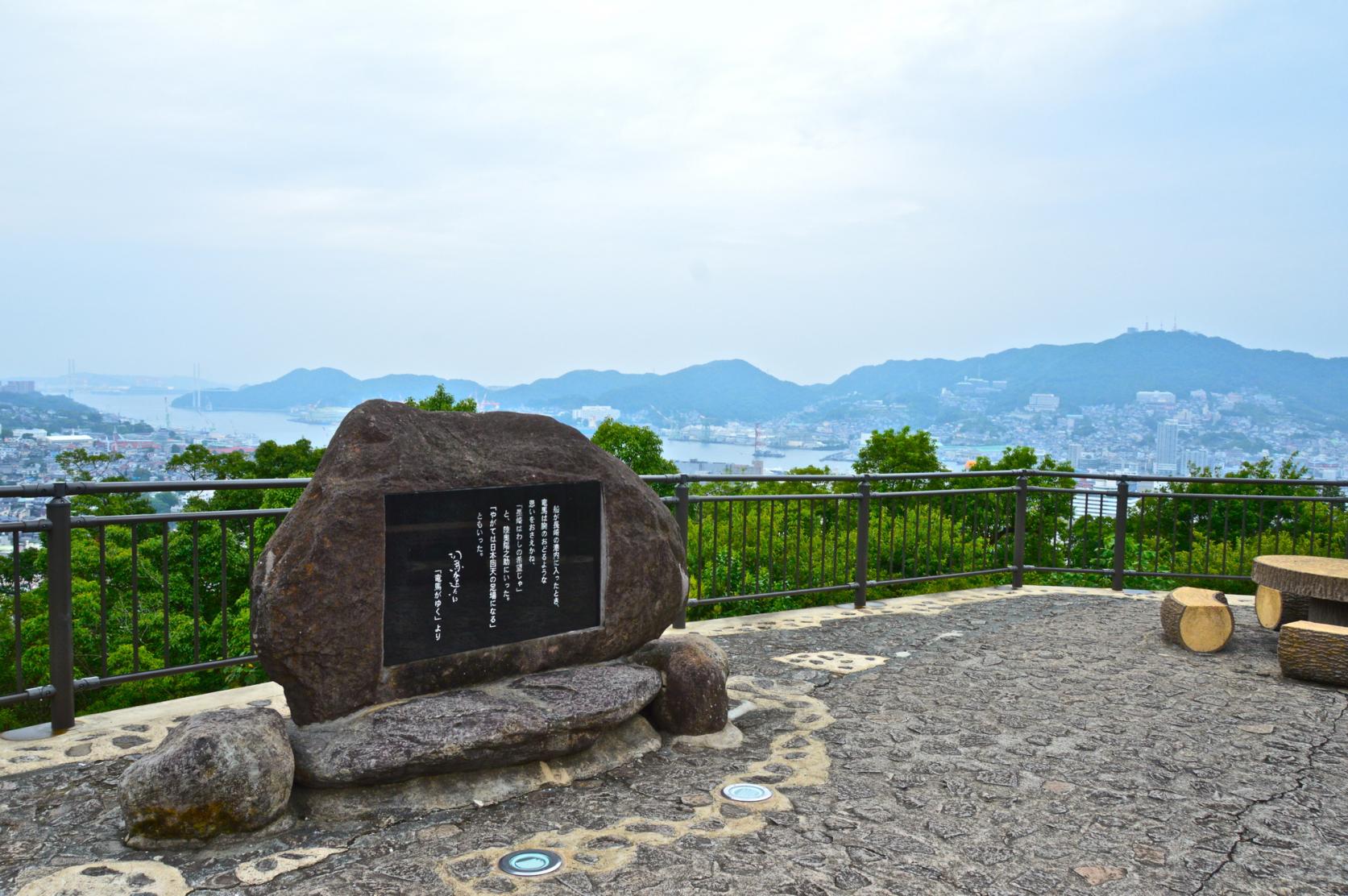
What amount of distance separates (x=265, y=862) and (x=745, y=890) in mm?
1710

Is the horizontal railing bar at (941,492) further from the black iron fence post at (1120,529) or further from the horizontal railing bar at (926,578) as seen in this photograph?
the black iron fence post at (1120,529)

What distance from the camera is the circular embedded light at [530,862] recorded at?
10.6 feet

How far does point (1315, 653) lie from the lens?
6020mm

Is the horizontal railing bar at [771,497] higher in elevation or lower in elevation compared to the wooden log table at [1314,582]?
higher

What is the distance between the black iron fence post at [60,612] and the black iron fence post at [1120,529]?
28.4ft

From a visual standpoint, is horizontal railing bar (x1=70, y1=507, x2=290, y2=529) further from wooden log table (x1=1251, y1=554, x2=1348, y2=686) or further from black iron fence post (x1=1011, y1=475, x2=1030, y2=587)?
black iron fence post (x1=1011, y1=475, x2=1030, y2=587)

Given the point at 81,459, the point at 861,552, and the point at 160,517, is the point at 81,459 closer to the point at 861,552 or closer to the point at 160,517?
the point at 160,517

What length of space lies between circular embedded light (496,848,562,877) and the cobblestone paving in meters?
0.05

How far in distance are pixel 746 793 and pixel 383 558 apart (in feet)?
6.22

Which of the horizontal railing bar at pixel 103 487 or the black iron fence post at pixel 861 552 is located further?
the black iron fence post at pixel 861 552

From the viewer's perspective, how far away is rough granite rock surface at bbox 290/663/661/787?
145 inches

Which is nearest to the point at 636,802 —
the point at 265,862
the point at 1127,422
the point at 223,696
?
the point at 265,862

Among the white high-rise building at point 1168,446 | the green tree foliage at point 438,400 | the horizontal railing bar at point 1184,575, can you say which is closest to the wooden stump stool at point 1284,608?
the horizontal railing bar at point 1184,575

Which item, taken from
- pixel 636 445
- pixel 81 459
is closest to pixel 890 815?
pixel 81 459
